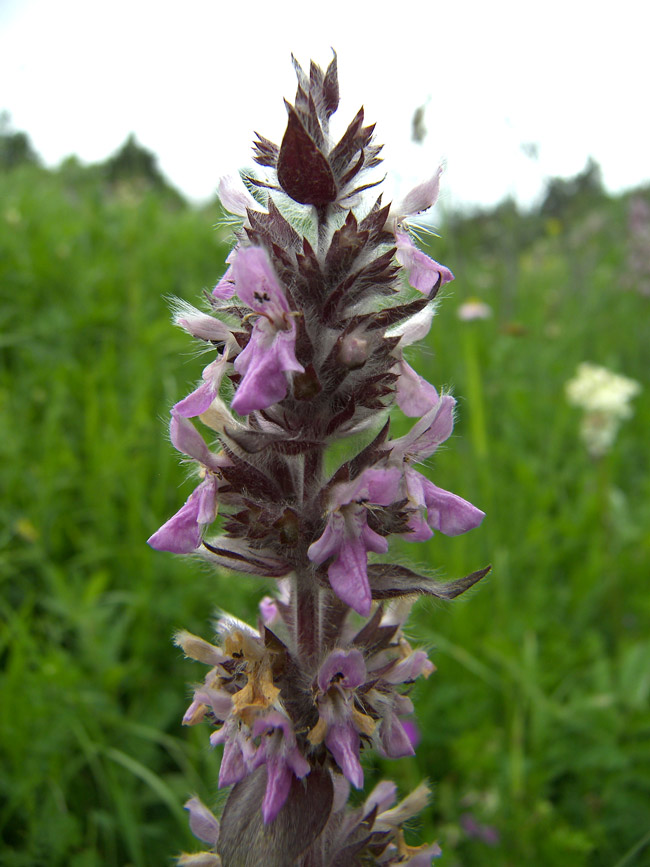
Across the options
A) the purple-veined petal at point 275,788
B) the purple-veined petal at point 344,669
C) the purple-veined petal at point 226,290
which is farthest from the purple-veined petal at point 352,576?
the purple-veined petal at point 226,290

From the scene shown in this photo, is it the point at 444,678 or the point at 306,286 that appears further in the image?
the point at 444,678

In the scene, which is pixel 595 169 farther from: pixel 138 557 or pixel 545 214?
pixel 138 557

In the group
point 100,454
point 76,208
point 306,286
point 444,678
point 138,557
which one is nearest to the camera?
point 306,286

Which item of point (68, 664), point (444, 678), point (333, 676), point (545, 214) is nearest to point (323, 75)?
point (333, 676)

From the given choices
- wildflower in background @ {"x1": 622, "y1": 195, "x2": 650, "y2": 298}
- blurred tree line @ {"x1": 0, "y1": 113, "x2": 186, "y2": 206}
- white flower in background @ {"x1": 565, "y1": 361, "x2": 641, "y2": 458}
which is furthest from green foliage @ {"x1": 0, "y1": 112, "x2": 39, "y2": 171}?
wildflower in background @ {"x1": 622, "y1": 195, "x2": 650, "y2": 298}

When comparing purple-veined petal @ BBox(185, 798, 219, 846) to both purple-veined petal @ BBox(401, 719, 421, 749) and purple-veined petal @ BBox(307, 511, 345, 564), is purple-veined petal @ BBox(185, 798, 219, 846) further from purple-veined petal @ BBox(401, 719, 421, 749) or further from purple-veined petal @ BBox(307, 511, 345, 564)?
purple-veined petal @ BBox(401, 719, 421, 749)

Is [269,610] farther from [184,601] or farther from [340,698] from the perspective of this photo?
[184,601]

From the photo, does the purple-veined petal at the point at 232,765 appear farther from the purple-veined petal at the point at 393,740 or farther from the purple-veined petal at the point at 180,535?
the purple-veined petal at the point at 180,535

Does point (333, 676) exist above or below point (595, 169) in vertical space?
below
